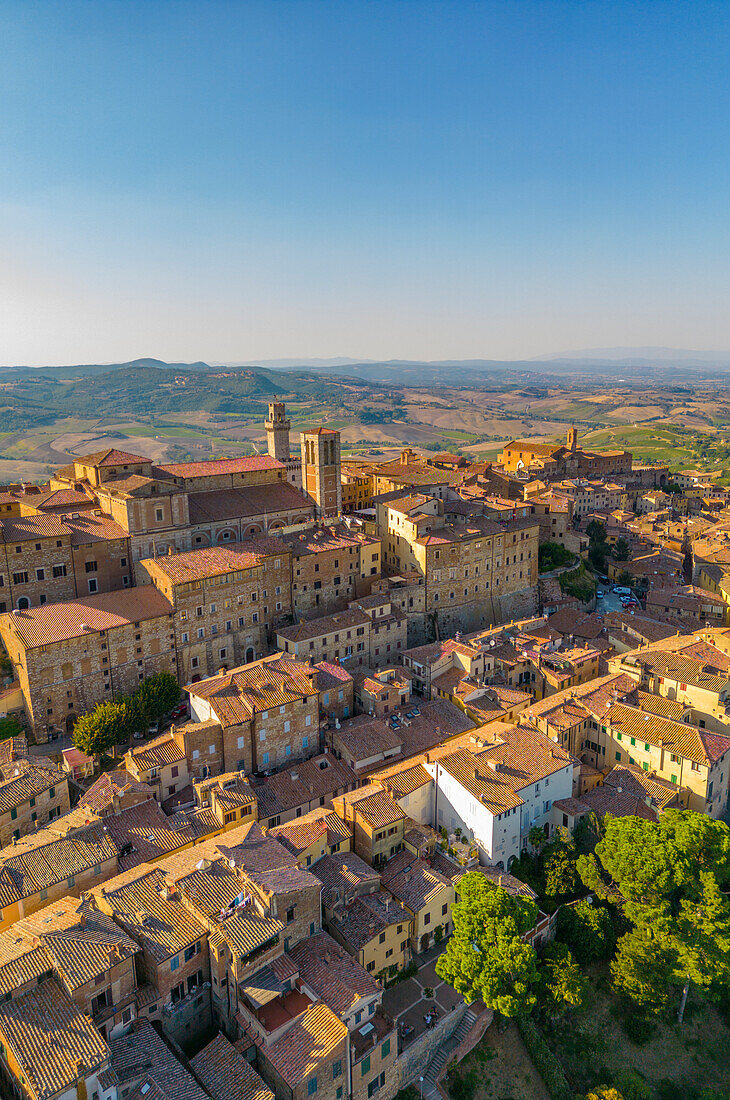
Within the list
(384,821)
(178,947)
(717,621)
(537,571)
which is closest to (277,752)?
(384,821)

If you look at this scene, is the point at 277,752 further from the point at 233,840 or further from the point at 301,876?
the point at 301,876

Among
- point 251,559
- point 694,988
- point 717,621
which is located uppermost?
point 251,559

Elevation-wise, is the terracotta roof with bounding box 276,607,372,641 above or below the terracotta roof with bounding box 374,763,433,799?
above

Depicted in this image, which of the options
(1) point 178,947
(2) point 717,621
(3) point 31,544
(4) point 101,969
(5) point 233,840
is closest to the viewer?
(4) point 101,969

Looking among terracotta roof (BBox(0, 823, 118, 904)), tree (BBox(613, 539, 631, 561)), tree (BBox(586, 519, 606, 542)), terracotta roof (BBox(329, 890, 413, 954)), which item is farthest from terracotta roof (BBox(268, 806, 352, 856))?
tree (BBox(613, 539, 631, 561))

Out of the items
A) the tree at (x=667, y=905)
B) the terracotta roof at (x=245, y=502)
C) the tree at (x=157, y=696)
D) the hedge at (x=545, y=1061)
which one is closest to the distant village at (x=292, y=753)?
the terracotta roof at (x=245, y=502)

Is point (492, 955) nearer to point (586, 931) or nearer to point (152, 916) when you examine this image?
point (586, 931)

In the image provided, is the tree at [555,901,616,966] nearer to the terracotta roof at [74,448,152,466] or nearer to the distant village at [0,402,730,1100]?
the distant village at [0,402,730,1100]

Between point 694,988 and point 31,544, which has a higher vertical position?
point 31,544
